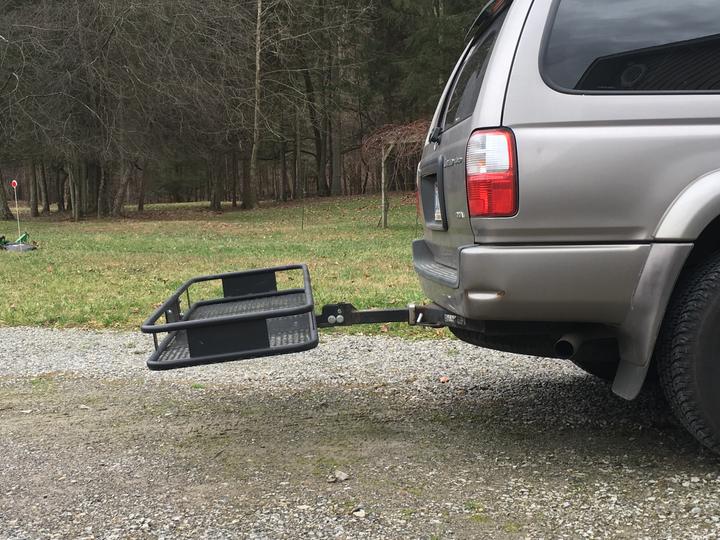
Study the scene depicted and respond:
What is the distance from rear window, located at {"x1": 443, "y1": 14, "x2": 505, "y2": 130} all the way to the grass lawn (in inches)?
107

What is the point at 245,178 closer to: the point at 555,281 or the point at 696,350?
the point at 555,281

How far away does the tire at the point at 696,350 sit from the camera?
277 centimetres

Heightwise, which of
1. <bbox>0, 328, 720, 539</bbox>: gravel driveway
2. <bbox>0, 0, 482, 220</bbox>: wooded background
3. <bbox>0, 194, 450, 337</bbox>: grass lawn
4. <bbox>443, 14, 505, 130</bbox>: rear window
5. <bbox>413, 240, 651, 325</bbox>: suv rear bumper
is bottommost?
<bbox>0, 328, 720, 539</bbox>: gravel driveway

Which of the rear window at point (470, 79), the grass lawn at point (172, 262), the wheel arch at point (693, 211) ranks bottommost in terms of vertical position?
the grass lawn at point (172, 262)

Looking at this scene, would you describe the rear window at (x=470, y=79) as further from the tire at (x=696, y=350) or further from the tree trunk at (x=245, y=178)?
the tree trunk at (x=245, y=178)

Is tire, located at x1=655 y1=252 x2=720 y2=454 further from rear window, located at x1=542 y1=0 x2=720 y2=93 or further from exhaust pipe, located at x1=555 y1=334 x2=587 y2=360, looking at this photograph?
rear window, located at x1=542 y1=0 x2=720 y2=93

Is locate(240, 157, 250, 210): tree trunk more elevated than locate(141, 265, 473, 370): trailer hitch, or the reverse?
locate(240, 157, 250, 210): tree trunk

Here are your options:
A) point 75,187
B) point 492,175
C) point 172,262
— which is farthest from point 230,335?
point 75,187

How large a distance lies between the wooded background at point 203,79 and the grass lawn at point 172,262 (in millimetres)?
2969

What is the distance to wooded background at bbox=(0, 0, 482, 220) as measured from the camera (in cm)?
2197

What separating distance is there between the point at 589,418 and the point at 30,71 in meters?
22.5

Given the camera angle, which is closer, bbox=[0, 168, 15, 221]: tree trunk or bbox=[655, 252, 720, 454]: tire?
bbox=[655, 252, 720, 454]: tire

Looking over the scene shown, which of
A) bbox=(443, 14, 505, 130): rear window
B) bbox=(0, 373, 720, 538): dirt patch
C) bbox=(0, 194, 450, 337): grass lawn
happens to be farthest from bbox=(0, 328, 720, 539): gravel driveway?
bbox=(0, 194, 450, 337): grass lawn

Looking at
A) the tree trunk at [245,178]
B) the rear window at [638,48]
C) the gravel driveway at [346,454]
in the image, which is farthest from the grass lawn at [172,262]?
the tree trunk at [245,178]
